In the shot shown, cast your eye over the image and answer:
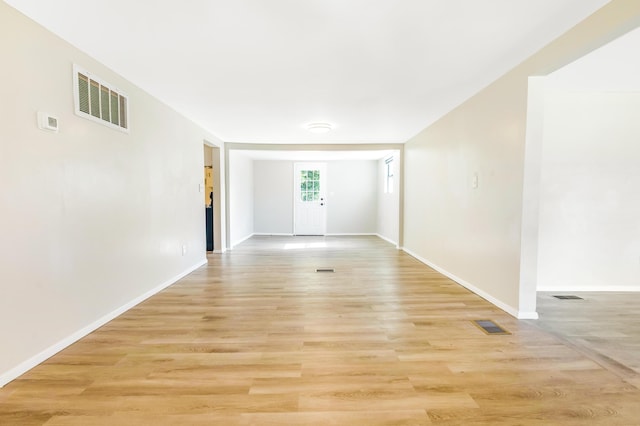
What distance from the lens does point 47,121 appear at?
6.31 ft

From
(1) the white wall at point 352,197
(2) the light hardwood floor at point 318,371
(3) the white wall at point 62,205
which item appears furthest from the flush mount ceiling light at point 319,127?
(1) the white wall at point 352,197

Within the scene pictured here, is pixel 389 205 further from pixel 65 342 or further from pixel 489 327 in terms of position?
pixel 65 342

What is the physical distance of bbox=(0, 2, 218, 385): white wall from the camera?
67.0 inches

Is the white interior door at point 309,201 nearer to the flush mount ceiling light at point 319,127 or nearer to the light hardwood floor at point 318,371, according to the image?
the flush mount ceiling light at point 319,127

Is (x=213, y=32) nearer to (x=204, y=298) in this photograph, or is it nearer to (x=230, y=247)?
(x=204, y=298)

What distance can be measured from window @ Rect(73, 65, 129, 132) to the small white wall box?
236mm

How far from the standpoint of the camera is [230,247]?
6.15 meters

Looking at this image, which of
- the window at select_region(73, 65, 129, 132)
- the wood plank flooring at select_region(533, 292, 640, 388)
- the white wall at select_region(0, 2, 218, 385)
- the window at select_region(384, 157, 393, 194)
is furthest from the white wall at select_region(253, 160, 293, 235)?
the wood plank flooring at select_region(533, 292, 640, 388)

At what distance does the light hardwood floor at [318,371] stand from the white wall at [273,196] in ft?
18.2

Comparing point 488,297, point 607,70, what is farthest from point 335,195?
point 607,70

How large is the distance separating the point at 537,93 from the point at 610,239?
212 cm

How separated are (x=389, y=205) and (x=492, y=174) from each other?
4.29m

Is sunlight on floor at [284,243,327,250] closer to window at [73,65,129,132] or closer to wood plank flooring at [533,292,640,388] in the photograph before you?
window at [73,65,129,132]

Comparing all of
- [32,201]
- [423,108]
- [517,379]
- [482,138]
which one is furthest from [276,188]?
[517,379]
